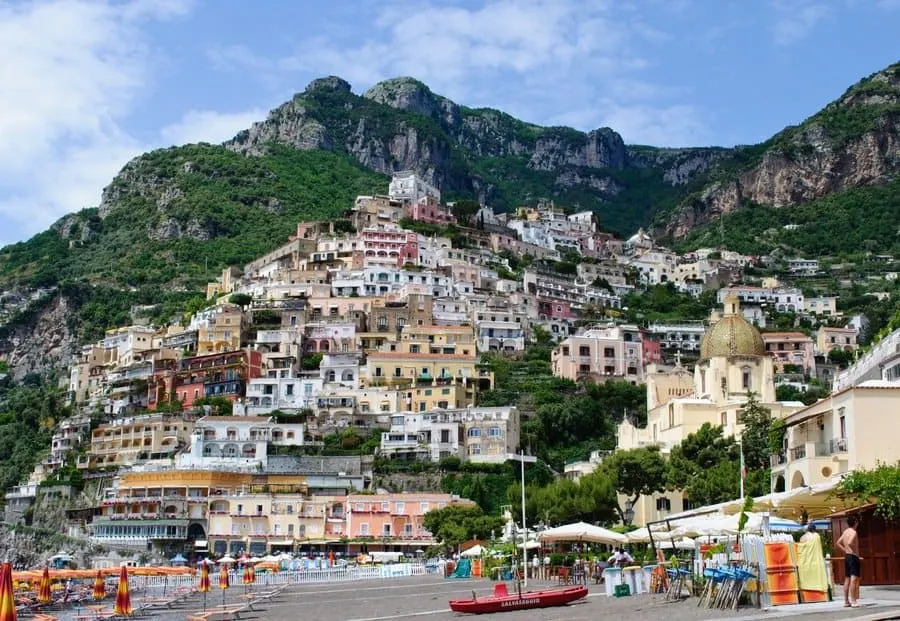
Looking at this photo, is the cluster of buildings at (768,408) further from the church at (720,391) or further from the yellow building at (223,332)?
the yellow building at (223,332)

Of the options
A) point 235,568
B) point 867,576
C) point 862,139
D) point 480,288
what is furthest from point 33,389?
point 862,139

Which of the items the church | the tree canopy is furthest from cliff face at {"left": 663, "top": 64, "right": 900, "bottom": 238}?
the tree canopy

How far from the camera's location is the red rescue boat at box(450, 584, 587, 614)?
31141mm

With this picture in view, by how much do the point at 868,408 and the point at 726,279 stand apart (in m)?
109

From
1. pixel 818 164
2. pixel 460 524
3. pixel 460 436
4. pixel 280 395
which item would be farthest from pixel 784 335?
pixel 818 164

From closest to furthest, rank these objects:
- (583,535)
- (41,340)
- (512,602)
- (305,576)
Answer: (512,602)
(583,535)
(305,576)
(41,340)

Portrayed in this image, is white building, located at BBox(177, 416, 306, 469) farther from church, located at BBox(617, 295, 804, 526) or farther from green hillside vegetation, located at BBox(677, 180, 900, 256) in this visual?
green hillside vegetation, located at BBox(677, 180, 900, 256)

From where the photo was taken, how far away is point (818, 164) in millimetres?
186500

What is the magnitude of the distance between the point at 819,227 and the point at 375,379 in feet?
311

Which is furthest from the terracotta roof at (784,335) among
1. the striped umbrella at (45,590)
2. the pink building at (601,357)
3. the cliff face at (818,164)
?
the striped umbrella at (45,590)

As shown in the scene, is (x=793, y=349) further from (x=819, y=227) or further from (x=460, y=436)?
(x=819, y=227)

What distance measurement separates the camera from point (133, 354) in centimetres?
11288

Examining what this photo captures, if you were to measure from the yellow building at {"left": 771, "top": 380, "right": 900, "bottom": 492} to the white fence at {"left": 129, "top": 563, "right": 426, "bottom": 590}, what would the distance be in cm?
2244

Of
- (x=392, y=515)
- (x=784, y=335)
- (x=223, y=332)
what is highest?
(x=784, y=335)
